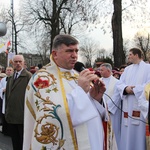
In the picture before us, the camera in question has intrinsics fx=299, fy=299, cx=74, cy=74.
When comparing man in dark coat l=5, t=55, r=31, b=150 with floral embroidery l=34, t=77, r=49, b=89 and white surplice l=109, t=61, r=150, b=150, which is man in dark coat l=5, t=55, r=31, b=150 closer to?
white surplice l=109, t=61, r=150, b=150

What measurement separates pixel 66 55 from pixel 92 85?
0.41 metres

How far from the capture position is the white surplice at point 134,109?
208 inches

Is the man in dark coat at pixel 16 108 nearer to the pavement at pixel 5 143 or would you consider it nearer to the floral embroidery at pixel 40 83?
the pavement at pixel 5 143

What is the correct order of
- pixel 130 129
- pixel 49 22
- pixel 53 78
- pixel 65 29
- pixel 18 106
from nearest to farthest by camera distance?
pixel 53 78 → pixel 18 106 → pixel 130 129 → pixel 49 22 → pixel 65 29

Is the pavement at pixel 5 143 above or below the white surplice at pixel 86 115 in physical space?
below

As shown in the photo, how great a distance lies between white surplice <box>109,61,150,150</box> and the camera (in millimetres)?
5281

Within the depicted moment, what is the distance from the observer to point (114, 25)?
13414 millimetres

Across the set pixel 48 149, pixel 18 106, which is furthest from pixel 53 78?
pixel 18 106

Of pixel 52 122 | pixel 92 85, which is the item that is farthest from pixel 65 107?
pixel 92 85

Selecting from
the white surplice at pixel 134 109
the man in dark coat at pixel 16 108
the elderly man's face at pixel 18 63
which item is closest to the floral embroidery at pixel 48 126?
the man in dark coat at pixel 16 108

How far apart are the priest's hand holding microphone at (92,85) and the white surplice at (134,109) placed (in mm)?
2517

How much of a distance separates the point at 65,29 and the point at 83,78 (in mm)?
27119

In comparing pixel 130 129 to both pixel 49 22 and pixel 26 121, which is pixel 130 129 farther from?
pixel 49 22

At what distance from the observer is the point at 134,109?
17.6 ft
